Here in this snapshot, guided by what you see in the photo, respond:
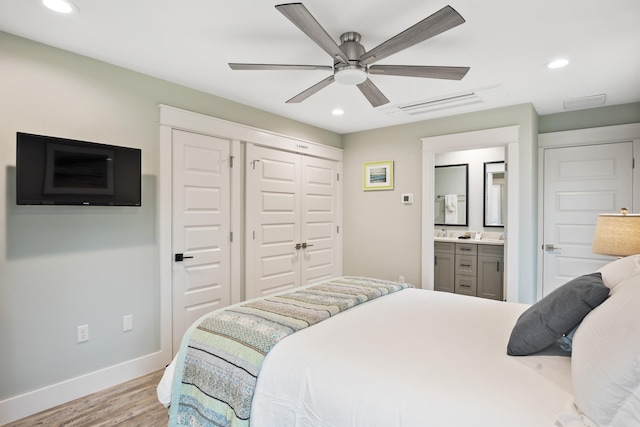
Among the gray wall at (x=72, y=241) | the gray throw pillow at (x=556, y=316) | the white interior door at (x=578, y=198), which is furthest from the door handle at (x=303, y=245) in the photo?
the gray throw pillow at (x=556, y=316)

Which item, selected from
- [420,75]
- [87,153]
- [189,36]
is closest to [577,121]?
[420,75]

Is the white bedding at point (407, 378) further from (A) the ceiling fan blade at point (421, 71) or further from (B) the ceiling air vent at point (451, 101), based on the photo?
(B) the ceiling air vent at point (451, 101)

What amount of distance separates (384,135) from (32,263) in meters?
3.77

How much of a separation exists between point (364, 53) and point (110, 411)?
9.41 ft

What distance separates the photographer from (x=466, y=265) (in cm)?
466

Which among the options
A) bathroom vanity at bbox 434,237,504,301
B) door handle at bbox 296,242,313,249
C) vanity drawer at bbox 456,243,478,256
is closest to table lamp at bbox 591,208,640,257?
bathroom vanity at bbox 434,237,504,301

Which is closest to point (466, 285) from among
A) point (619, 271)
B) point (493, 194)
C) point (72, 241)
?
point (493, 194)

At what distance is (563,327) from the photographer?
1363 mm

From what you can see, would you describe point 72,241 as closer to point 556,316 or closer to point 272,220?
point 272,220

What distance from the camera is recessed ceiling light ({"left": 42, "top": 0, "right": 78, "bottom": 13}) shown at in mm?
1830

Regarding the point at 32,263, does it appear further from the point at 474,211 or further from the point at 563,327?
the point at 474,211

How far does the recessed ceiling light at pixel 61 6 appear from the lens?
1830 mm

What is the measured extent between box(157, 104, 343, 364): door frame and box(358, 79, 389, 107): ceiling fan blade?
1.52 meters

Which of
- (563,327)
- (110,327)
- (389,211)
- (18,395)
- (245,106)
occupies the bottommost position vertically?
(18,395)
